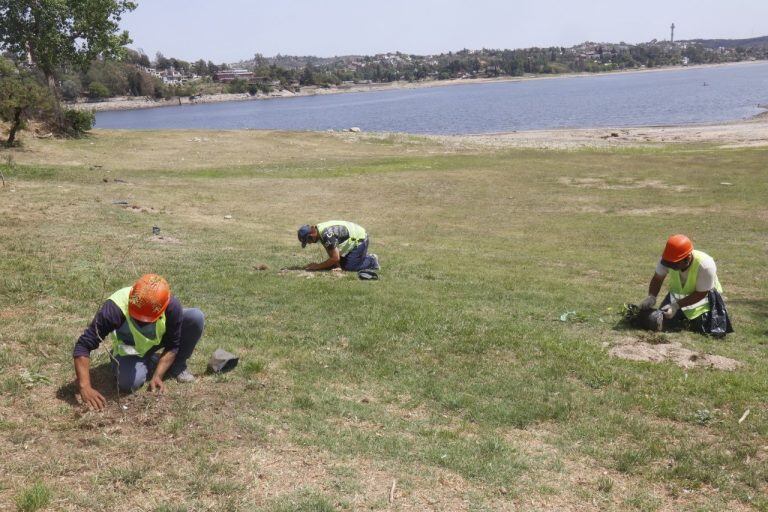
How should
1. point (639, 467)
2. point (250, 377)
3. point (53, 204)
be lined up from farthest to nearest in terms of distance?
point (53, 204) → point (250, 377) → point (639, 467)

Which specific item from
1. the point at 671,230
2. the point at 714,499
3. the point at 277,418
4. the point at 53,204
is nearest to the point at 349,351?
the point at 277,418

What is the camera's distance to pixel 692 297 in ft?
31.0

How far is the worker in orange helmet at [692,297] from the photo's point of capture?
9195 millimetres

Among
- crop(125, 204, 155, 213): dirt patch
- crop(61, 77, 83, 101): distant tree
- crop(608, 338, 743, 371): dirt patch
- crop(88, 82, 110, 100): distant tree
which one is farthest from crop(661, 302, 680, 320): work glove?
crop(88, 82, 110, 100): distant tree

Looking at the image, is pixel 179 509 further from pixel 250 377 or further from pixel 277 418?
pixel 250 377

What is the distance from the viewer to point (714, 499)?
5465 millimetres

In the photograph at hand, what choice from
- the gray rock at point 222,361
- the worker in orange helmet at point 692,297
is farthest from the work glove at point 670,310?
the gray rock at point 222,361

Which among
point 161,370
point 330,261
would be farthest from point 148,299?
point 330,261

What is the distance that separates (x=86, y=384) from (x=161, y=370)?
73 cm

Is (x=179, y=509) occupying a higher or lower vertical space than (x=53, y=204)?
lower

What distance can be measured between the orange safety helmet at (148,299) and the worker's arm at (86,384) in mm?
604

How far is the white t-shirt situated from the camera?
29.9 ft

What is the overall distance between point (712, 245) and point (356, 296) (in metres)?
12.3

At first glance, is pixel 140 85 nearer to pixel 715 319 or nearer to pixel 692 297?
pixel 692 297
